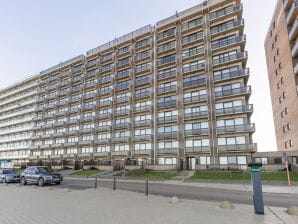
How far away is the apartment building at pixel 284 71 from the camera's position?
3897 centimetres

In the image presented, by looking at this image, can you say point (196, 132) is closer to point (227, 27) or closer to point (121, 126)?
point (121, 126)

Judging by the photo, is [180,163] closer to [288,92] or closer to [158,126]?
[158,126]

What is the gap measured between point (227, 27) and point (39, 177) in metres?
38.6

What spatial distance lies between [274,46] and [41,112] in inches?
2581

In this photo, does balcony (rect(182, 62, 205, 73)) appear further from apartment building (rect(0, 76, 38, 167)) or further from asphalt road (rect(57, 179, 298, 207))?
apartment building (rect(0, 76, 38, 167))

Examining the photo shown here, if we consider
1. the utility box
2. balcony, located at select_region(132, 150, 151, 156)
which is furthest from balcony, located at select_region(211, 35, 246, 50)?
the utility box

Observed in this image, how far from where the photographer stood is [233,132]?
3725 cm

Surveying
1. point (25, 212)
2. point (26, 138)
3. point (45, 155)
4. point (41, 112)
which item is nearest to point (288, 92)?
point (25, 212)

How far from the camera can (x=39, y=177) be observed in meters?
22.2

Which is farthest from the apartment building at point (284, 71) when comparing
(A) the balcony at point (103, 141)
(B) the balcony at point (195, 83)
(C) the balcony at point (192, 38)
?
(A) the balcony at point (103, 141)

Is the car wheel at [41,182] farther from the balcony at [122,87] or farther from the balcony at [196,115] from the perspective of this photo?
the balcony at [122,87]

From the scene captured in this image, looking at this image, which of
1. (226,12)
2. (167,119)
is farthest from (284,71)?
(167,119)

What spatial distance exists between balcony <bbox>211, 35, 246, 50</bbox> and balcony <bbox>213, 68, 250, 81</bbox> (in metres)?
5.18

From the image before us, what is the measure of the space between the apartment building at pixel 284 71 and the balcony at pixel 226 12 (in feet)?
27.7
